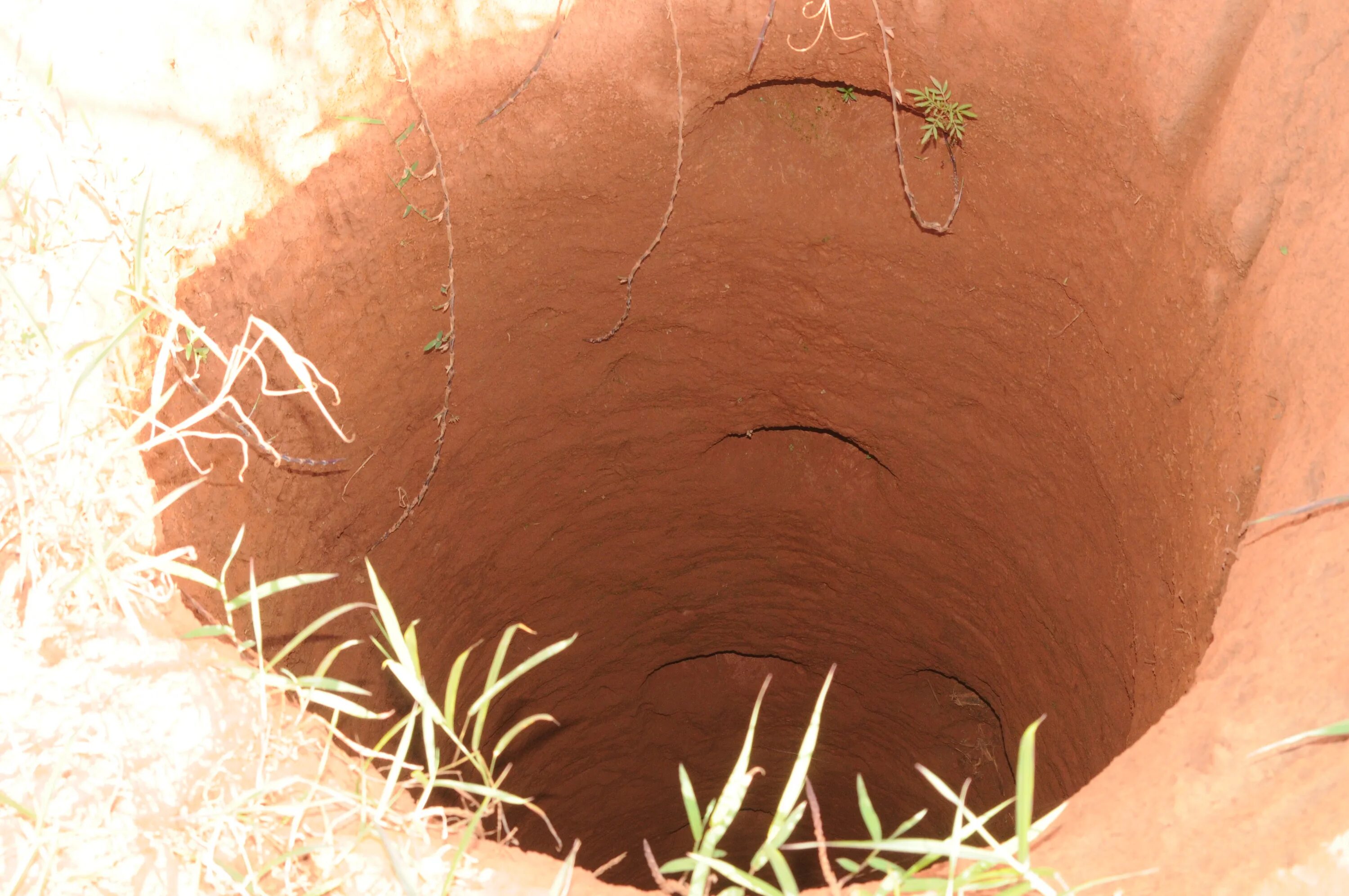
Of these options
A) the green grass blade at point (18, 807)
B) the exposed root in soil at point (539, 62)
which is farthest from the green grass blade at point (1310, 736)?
the exposed root in soil at point (539, 62)

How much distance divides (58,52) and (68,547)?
3.30 feet

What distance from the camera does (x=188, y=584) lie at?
1856mm

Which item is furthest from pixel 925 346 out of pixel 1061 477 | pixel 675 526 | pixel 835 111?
pixel 675 526

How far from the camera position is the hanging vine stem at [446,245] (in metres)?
2.30

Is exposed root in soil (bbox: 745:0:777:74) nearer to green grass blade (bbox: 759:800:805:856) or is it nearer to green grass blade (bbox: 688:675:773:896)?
green grass blade (bbox: 688:675:773:896)

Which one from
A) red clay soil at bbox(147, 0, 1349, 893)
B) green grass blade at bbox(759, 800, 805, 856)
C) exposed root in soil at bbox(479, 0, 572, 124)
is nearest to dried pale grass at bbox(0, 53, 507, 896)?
red clay soil at bbox(147, 0, 1349, 893)

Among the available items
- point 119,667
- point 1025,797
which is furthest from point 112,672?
point 1025,797

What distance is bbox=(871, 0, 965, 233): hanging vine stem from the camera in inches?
96.9

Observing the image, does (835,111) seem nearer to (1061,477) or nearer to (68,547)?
(1061,477)

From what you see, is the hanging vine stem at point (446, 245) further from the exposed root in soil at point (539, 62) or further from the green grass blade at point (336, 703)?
the green grass blade at point (336, 703)

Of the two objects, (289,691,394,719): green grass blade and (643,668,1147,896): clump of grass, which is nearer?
(643,668,1147,896): clump of grass

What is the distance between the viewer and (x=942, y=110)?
254 cm

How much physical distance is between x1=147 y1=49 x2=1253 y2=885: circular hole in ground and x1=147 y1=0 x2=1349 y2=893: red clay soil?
0.04 feet

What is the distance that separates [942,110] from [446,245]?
1304 millimetres
